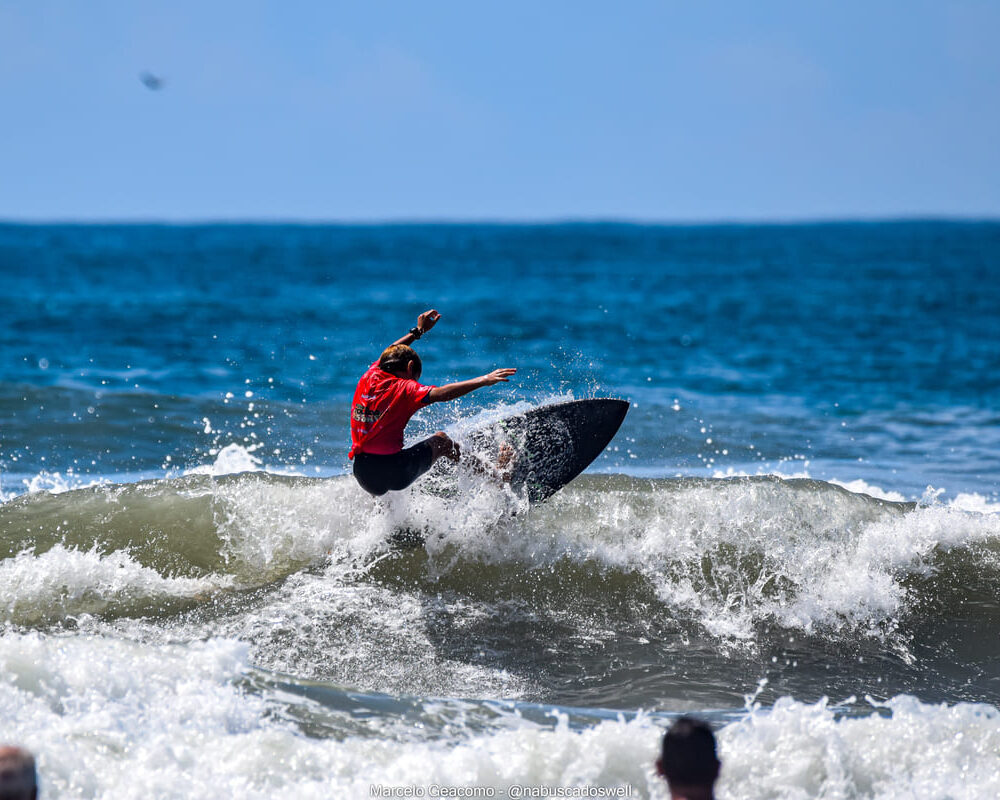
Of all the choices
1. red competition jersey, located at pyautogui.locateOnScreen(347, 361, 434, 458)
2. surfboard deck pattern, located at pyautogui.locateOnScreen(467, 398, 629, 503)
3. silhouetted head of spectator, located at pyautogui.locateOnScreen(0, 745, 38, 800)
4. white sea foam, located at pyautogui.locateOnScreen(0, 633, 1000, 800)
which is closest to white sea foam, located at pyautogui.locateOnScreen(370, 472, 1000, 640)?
surfboard deck pattern, located at pyautogui.locateOnScreen(467, 398, 629, 503)

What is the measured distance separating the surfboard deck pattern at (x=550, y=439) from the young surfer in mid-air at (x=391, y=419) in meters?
0.51

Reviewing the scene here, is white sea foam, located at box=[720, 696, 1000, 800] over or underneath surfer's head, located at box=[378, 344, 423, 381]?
underneath

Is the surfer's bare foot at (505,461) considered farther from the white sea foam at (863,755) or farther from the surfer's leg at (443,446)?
the white sea foam at (863,755)

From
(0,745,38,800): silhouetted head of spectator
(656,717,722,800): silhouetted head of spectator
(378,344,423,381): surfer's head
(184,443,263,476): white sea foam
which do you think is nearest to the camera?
(0,745,38,800): silhouetted head of spectator

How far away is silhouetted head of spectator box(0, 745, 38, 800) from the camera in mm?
3025

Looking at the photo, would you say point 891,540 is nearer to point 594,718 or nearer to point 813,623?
point 813,623

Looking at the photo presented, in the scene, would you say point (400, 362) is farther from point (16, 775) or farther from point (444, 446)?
point (16, 775)

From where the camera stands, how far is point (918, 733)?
481cm

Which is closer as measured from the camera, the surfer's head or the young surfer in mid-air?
the young surfer in mid-air

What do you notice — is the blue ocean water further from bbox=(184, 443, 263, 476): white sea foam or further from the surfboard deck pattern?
the surfboard deck pattern

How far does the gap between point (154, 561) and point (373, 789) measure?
3.75 metres

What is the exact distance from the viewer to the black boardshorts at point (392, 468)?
6914 mm

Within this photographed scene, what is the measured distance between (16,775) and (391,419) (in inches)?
152

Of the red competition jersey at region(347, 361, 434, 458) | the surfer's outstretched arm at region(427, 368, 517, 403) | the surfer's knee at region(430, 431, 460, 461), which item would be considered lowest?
the surfer's knee at region(430, 431, 460, 461)
